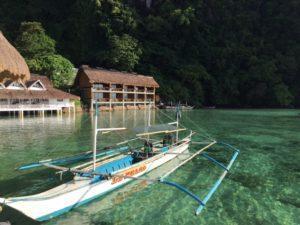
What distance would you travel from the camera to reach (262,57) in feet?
323

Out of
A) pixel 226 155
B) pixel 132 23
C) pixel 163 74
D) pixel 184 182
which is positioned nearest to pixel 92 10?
pixel 132 23

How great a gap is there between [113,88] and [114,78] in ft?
7.38

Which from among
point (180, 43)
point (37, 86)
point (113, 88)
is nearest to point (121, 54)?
point (113, 88)

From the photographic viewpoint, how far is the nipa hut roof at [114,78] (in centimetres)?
6353

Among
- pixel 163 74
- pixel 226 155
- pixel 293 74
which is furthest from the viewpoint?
pixel 293 74

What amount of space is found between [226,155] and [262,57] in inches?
3280

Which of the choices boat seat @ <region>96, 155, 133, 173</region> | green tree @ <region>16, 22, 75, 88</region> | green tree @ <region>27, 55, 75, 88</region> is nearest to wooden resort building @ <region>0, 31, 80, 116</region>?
green tree @ <region>27, 55, 75, 88</region>

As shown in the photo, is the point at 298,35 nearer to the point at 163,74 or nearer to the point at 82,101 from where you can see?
the point at 163,74

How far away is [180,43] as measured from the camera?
96125 millimetres

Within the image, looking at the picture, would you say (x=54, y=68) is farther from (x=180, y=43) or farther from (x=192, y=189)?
(x=192, y=189)

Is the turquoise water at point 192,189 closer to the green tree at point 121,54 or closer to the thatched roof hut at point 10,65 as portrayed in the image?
the thatched roof hut at point 10,65

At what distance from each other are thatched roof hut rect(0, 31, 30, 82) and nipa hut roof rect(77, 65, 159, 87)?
5093cm

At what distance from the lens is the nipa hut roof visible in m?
63.5

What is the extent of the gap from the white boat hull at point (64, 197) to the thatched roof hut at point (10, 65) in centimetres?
433
